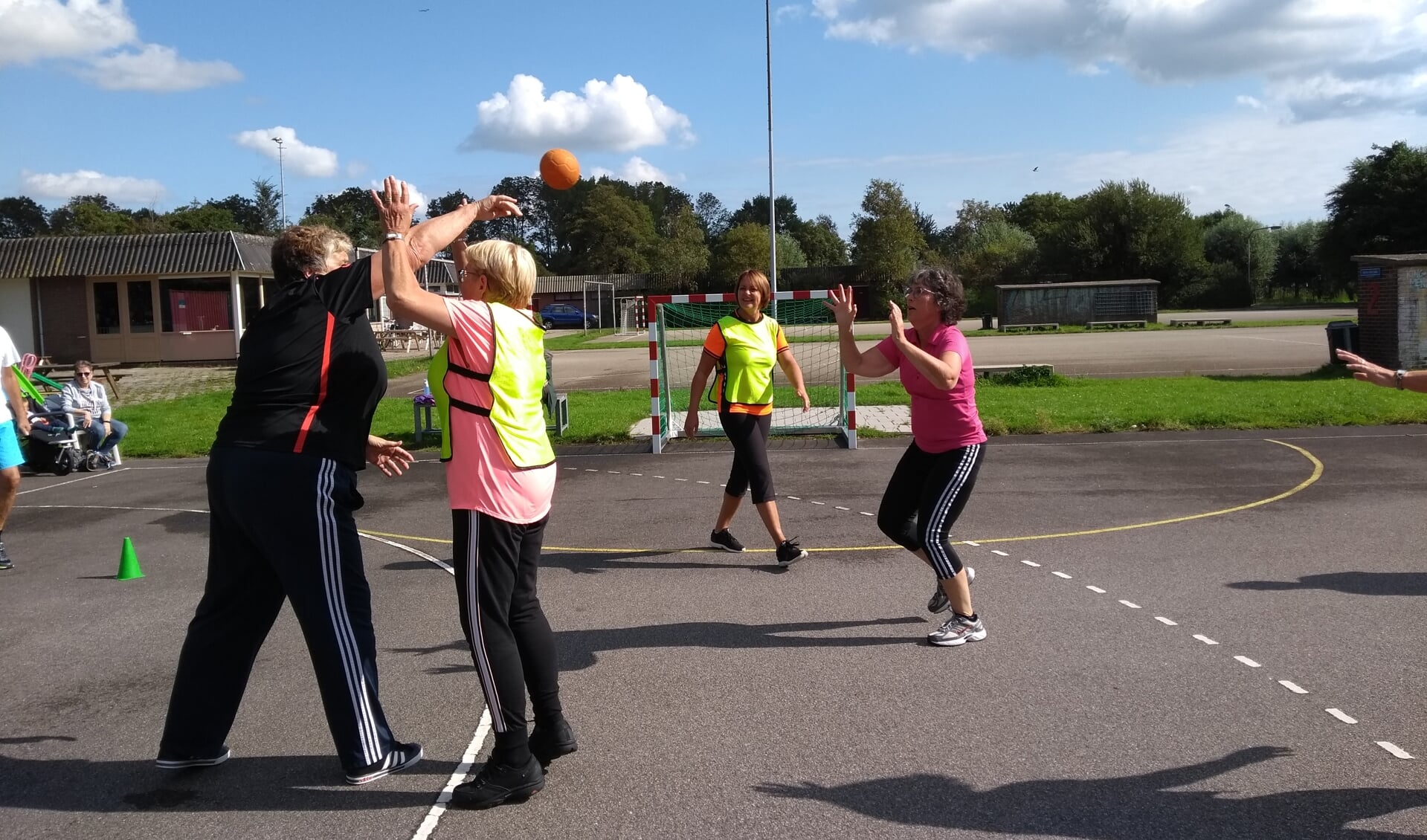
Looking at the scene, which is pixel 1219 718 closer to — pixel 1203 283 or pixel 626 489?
pixel 626 489

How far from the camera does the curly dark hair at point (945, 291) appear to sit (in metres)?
5.75

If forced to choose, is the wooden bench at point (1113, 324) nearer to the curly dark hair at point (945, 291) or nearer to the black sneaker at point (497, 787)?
the curly dark hair at point (945, 291)

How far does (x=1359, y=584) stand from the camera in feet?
22.5

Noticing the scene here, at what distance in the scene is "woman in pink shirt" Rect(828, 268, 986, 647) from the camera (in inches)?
227

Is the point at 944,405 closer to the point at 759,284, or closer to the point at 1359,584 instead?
the point at 759,284

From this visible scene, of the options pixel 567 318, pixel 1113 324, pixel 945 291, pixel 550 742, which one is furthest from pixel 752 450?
pixel 567 318

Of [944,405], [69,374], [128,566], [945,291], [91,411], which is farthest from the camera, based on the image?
[69,374]

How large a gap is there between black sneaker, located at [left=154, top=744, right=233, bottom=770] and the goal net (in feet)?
23.0

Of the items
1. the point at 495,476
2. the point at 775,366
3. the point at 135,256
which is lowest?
the point at 775,366

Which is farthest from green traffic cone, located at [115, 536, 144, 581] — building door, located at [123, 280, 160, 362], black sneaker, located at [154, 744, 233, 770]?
building door, located at [123, 280, 160, 362]

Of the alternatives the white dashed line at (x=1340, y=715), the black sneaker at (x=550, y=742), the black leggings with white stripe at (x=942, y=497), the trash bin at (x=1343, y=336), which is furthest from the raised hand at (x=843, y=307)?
the trash bin at (x=1343, y=336)

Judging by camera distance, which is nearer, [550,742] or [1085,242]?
[550,742]

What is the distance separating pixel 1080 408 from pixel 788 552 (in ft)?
35.0

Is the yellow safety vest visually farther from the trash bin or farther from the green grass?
the trash bin
